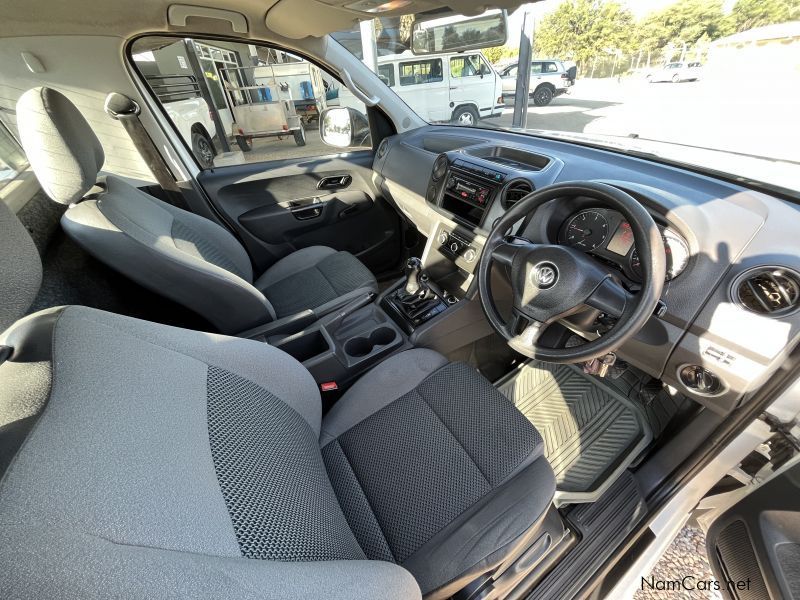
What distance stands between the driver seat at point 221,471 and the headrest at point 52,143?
574 mm

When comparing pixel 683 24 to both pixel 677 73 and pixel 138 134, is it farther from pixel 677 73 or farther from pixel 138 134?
pixel 138 134

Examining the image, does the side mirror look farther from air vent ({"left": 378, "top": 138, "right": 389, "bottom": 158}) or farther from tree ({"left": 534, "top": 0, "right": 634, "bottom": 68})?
tree ({"left": 534, "top": 0, "right": 634, "bottom": 68})

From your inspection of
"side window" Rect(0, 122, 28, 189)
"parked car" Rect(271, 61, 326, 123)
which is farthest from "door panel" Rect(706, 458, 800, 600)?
"side window" Rect(0, 122, 28, 189)

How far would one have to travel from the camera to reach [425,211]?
1.87m

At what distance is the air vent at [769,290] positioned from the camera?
80cm

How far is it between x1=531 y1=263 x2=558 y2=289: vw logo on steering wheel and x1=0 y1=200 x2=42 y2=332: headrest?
1.05 meters

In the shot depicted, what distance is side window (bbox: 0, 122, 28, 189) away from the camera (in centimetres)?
160

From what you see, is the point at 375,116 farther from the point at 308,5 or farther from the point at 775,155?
the point at 775,155

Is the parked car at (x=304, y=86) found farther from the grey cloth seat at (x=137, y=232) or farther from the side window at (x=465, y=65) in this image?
the side window at (x=465, y=65)

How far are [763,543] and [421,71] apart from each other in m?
5.09

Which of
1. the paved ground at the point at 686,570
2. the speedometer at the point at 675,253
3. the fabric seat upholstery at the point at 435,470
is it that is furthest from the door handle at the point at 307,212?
the paved ground at the point at 686,570

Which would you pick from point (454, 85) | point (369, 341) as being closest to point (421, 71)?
point (454, 85)

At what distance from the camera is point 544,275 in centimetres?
99

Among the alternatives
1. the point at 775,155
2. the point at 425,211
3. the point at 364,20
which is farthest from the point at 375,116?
the point at 775,155
